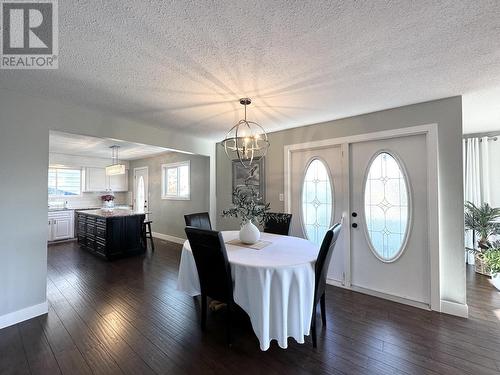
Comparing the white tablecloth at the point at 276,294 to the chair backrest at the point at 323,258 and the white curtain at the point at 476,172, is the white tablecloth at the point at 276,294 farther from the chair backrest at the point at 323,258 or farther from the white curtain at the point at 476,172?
the white curtain at the point at 476,172

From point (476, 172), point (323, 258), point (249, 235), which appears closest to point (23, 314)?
point (249, 235)

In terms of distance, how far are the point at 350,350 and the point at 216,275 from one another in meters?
1.30

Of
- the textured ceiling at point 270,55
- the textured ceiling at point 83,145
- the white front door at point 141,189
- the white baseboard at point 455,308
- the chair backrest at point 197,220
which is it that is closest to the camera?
the textured ceiling at point 270,55

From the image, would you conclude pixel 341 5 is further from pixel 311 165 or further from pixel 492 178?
pixel 492 178

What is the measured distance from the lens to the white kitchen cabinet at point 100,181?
6.52 m

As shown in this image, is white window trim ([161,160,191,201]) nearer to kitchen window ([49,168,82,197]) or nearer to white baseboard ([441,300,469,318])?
kitchen window ([49,168,82,197])

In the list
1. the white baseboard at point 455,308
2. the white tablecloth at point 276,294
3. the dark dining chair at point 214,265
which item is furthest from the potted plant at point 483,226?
the dark dining chair at point 214,265

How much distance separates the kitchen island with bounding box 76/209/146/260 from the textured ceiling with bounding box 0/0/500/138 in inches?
97.5

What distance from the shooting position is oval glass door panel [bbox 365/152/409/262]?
2891mm

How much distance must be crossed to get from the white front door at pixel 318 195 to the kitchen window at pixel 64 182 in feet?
20.4

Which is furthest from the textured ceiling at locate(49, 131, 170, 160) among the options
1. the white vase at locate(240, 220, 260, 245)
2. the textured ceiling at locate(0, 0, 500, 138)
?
the white vase at locate(240, 220, 260, 245)

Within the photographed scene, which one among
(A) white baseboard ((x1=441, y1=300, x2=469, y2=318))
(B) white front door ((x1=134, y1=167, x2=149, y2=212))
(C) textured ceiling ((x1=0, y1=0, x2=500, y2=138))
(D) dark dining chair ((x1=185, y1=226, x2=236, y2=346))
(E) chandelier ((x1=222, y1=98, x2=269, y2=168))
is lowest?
(A) white baseboard ((x1=441, y1=300, x2=469, y2=318))

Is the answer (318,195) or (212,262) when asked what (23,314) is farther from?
(318,195)

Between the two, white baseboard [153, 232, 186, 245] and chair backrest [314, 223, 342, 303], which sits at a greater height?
chair backrest [314, 223, 342, 303]
